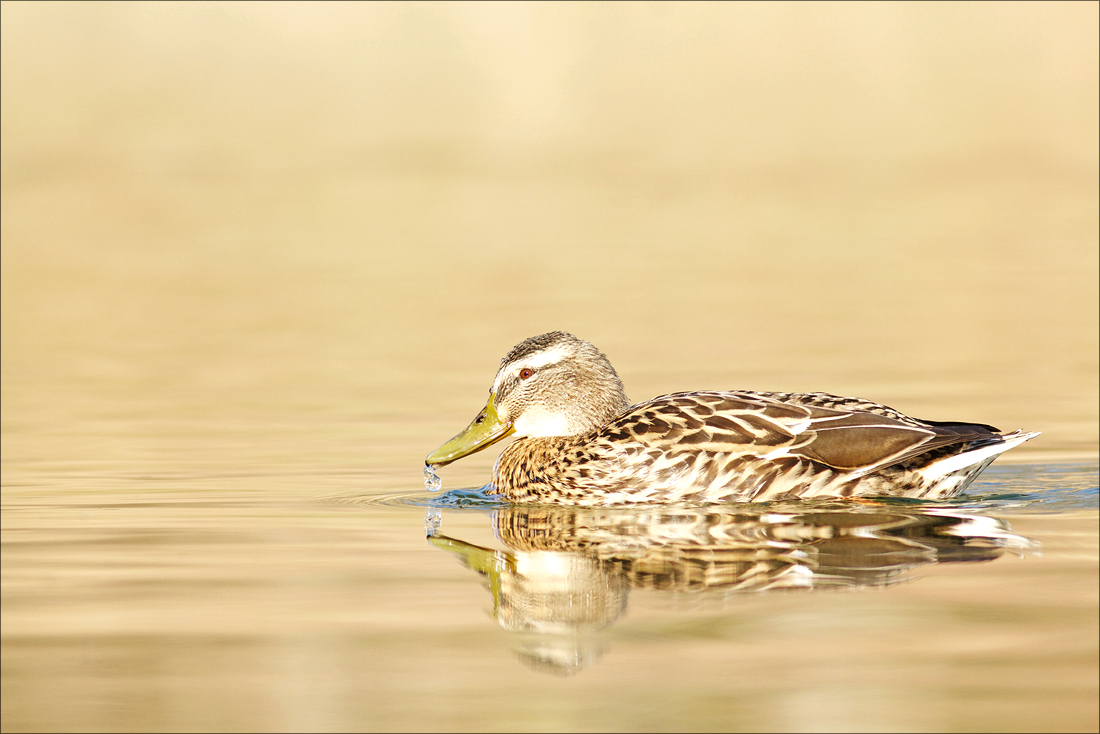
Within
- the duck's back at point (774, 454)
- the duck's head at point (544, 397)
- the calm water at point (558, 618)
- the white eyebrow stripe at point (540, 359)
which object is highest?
the white eyebrow stripe at point (540, 359)

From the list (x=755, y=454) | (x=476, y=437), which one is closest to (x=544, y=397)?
(x=476, y=437)

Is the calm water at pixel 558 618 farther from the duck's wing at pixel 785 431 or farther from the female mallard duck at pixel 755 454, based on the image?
the duck's wing at pixel 785 431

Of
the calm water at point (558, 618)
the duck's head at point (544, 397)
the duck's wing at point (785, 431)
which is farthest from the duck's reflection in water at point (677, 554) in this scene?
the duck's head at point (544, 397)

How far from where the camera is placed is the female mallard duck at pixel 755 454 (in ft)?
28.4

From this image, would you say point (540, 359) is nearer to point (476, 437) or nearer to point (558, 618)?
point (476, 437)

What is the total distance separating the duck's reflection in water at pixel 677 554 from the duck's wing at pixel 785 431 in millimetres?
325

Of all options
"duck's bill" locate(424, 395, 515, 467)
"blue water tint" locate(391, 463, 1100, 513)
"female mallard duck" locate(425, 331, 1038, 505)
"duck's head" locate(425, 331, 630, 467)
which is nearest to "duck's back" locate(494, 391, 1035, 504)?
"female mallard duck" locate(425, 331, 1038, 505)

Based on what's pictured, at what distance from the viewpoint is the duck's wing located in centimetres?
862

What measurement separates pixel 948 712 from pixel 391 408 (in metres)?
8.32

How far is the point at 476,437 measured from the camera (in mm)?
9906

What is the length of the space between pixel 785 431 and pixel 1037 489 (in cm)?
160

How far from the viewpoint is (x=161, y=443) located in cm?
1155

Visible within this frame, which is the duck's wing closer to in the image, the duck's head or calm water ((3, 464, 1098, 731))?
calm water ((3, 464, 1098, 731))

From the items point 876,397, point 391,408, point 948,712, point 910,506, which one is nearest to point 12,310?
point 391,408
